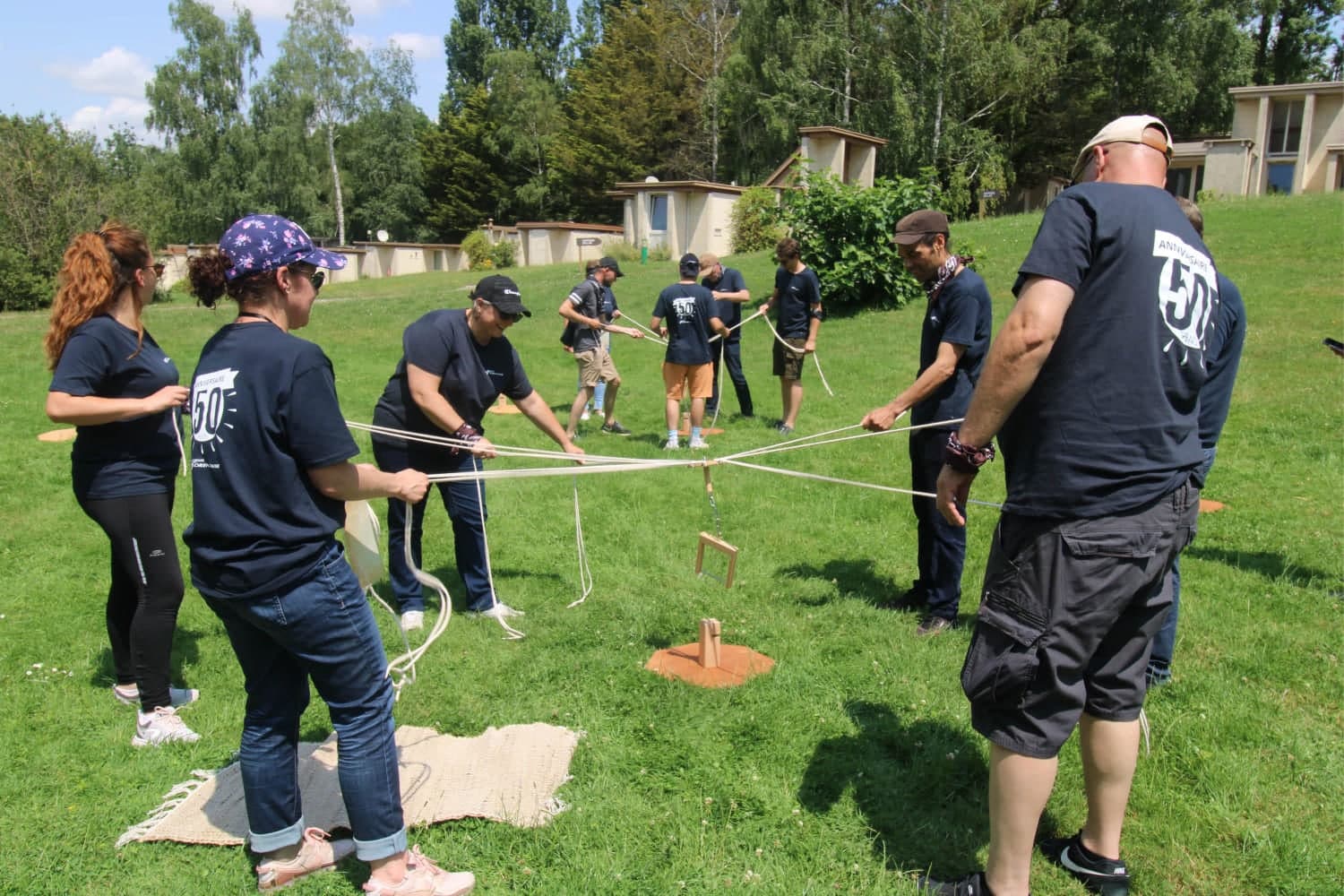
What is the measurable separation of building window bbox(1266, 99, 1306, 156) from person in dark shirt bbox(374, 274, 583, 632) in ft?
126

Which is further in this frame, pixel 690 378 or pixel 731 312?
pixel 731 312

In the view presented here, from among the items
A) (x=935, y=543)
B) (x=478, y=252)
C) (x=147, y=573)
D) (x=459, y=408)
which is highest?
(x=478, y=252)

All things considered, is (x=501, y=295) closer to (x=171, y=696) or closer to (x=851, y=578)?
(x=171, y=696)

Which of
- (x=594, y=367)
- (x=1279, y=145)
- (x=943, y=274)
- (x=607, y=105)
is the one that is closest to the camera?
(x=943, y=274)

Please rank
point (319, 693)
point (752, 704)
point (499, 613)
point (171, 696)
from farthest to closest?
point (499, 613) < point (171, 696) < point (752, 704) < point (319, 693)

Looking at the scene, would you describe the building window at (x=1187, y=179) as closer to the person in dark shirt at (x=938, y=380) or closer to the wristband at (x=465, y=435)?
the person in dark shirt at (x=938, y=380)

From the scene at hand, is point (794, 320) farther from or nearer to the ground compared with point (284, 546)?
farther from the ground

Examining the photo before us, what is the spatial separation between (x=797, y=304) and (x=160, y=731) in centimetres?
773

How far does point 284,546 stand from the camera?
270 cm

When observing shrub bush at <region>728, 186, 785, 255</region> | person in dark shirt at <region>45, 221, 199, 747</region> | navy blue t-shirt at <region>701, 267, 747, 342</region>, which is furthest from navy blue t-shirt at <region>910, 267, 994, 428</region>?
shrub bush at <region>728, 186, 785, 255</region>

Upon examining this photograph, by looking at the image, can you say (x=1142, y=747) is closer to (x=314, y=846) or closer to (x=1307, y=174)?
(x=314, y=846)

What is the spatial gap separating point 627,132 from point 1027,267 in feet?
166

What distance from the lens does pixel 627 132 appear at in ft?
164

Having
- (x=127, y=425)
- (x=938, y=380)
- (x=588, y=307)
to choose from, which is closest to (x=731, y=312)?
(x=588, y=307)
